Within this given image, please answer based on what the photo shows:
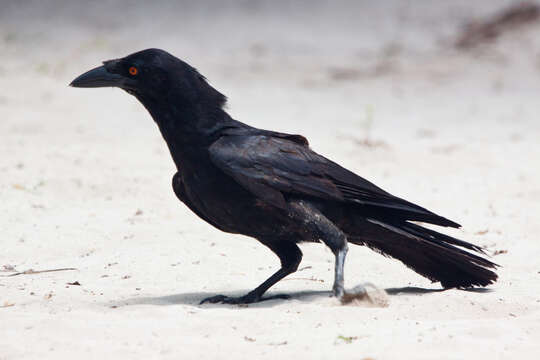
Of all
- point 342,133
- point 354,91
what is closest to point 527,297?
point 342,133

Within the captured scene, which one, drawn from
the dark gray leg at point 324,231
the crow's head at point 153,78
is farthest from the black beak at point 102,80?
the dark gray leg at point 324,231

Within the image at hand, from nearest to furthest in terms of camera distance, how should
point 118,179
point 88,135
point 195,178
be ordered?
1. point 195,178
2. point 118,179
3. point 88,135

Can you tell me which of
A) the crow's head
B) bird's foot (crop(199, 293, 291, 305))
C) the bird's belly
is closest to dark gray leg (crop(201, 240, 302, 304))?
bird's foot (crop(199, 293, 291, 305))

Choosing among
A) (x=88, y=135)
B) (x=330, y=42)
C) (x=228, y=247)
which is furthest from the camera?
(x=330, y=42)

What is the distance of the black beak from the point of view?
15.0 ft

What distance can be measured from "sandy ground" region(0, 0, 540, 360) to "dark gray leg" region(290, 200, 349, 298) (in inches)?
6.0

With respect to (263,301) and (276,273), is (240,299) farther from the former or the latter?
(276,273)

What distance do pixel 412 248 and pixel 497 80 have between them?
30.1 ft

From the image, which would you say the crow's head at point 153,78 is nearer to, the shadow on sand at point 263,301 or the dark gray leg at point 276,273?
the dark gray leg at point 276,273

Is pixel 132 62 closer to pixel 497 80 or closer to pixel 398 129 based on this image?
pixel 398 129

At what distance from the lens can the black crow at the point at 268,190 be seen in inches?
171

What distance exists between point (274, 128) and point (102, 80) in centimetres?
644

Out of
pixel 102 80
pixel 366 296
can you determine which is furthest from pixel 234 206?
pixel 102 80

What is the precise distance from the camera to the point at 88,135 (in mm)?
10023
